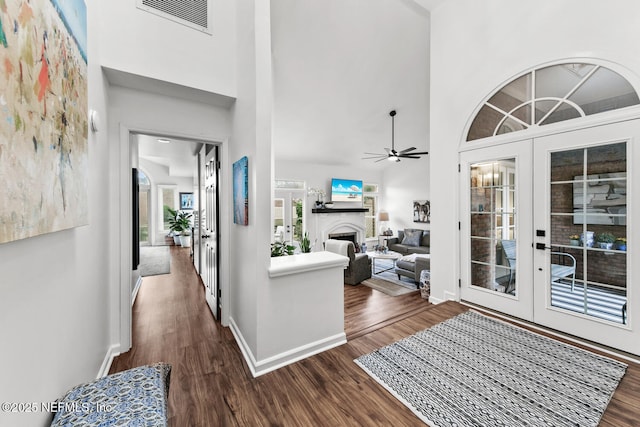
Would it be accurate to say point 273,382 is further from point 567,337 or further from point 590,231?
point 590,231

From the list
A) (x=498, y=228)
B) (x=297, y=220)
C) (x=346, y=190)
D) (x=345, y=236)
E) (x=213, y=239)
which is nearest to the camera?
(x=498, y=228)

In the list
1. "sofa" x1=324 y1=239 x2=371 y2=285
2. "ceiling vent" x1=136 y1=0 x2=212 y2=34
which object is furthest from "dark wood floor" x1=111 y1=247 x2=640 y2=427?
"ceiling vent" x1=136 y1=0 x2=212 y2=34

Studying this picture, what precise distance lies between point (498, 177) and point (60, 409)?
12.0 feet

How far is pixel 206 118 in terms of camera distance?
2602 millimetres

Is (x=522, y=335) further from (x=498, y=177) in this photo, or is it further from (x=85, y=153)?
(x=85, y=153)

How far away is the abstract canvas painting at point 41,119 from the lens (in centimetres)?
73

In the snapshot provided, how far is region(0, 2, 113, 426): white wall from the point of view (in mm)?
804

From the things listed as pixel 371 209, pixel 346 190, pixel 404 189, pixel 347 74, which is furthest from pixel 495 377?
pixel 371 209

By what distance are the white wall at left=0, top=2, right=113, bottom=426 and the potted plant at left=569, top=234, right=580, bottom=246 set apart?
3.56 metres

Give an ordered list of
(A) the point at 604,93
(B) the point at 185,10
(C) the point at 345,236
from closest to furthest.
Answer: (A) the point at 604,93 → (B) the point at 185,10 → (C) the point at 345,236

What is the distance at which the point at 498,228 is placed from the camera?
8.98 feet

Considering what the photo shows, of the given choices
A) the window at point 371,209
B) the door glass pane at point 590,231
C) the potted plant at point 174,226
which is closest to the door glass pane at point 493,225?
the door glass pane at point 590,231

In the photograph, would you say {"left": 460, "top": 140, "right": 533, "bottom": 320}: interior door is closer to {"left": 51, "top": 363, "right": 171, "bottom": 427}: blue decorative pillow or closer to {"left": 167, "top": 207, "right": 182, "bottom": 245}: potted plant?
{"left": 51, "top": 363, "right": 171, "bottom": 427}: blue decorative pillow

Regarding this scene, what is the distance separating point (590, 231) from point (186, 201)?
10499 millimetres
